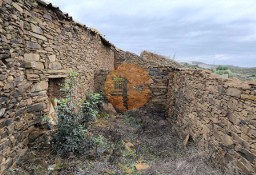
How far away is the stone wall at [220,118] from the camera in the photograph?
3553mm

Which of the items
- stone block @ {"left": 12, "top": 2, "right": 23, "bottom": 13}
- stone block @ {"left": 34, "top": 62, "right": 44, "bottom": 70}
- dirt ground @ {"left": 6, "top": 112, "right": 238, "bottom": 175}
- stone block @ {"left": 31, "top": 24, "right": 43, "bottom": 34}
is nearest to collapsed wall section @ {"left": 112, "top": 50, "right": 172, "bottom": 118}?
dirt ground @ {"left": 6, "top": 112, "right": 238, "bottom": 175}

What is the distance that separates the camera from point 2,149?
334 centimetres

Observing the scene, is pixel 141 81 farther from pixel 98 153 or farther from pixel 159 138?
pixel 98 153

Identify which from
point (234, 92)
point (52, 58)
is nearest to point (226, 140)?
point (234, 92)

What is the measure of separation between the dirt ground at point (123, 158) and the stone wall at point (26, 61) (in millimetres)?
373

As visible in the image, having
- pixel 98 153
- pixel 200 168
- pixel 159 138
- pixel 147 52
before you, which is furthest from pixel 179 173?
pixel 147 52

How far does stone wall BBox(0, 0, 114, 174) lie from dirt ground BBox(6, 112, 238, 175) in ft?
1.22

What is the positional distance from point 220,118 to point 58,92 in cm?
389

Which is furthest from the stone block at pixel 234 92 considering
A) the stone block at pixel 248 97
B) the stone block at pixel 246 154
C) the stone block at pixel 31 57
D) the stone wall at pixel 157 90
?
the stone wall at pixel 157 90

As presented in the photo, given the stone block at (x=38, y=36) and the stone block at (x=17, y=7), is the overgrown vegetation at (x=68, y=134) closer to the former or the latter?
the stone block at (x=38, y=36)

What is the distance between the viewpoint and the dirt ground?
3.78m

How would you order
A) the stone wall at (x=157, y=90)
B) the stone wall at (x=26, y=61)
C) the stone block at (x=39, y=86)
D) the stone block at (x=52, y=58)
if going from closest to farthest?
the stone wall at (x=26, y=61)
the stone block at (x=39, y=86)
the stone block at (x=52, y=58)
the stone wall at (x=157, y=90)

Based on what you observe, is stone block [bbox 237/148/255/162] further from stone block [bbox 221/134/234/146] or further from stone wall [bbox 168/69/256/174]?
stone block [bbox 221/134/234/146]

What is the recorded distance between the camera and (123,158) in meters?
4.58
